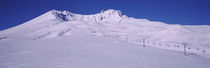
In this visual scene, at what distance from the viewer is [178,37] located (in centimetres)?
10556

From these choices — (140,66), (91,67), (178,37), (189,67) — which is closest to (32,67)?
(91,67)

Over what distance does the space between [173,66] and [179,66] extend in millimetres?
1296

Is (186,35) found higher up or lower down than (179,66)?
higher up


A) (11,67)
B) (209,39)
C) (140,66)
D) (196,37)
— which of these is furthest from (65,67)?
(196,37)

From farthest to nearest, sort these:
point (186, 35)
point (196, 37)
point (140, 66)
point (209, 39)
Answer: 1. point (186, 35)
2. point (196, 37)
3. point (209, 39)
4. point (140, 66)

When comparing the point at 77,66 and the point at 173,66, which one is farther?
the point at 173,66

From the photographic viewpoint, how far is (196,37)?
100062 mm

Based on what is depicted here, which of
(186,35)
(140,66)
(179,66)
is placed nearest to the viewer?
(140,66)

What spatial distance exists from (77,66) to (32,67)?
640 cm

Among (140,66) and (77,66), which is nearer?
(77,66)

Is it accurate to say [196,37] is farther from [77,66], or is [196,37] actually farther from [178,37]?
[77,66]

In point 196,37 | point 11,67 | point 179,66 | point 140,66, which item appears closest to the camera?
point 11,67

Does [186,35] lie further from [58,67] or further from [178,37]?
[58,67]

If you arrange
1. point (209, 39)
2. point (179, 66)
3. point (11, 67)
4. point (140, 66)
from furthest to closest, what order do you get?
1. point (209, 39)
2. point (179, 66)
3. point (140, 66)
4. point (11, 67)
